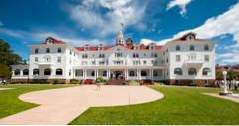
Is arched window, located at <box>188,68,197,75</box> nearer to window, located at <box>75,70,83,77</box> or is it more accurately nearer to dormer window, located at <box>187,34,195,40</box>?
dormer window, located at <box>187,34,195,40</box>

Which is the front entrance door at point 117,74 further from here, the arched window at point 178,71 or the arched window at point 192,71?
the arched window at point 192,71

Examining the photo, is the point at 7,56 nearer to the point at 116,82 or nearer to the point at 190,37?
the point at 116,82

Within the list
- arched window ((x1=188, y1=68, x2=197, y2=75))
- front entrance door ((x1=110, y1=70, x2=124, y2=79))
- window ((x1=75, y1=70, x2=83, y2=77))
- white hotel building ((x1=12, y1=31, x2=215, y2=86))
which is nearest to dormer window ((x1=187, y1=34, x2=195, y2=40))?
white hotel building ((x1=12, y1=31, x2=215, y2=86))

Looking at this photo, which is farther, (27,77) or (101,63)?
(101,63)

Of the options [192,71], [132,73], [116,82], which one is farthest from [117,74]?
[192,71]

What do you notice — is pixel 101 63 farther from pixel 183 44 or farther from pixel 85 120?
pixel 85 120

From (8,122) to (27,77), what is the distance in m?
48.3

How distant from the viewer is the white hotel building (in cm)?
4500

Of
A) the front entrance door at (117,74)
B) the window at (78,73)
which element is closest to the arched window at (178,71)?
the front entrance door at (117,74)

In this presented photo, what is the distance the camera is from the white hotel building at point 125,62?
45.0m

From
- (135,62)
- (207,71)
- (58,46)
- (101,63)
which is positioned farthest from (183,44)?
(58,46)

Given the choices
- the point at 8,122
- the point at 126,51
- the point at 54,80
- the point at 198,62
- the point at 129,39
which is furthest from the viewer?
the point at 129,39

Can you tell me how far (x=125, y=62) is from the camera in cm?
5334

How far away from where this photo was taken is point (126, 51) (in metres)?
53.6
